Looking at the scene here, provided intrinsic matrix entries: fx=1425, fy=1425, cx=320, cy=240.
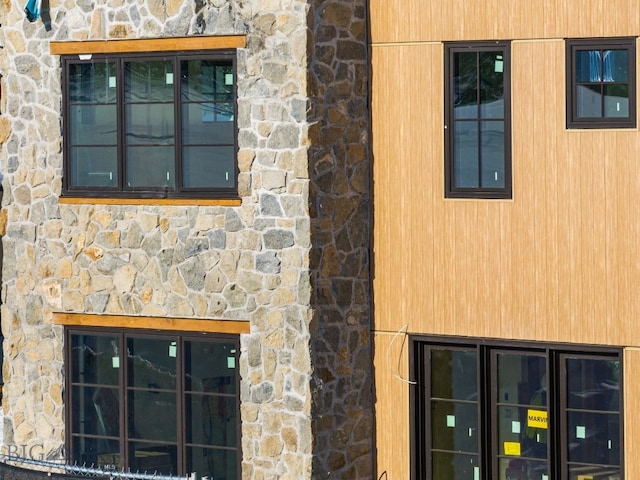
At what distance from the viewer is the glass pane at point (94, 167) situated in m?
15.4

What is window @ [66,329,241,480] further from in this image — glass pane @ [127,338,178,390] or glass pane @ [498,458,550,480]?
glass pane @ [498,458,550,480]

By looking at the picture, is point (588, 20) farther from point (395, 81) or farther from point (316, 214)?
point (316, 214)

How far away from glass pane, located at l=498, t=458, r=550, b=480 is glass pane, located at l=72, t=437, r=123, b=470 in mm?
4141

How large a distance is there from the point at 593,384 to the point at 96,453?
5477 millimetres

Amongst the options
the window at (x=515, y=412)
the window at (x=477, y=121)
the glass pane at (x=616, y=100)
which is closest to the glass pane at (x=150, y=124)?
the window at (x=477, y=121)

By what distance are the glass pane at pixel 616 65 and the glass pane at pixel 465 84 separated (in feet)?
4.36

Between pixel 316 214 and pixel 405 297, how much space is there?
131cm

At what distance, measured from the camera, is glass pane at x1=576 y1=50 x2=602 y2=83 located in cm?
1402

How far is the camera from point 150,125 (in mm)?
15188

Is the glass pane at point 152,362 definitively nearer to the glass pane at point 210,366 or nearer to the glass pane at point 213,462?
the glass pane at point 210,366

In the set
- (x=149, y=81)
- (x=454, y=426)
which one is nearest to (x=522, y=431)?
(x=454, y=426)

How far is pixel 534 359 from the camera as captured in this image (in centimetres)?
1443

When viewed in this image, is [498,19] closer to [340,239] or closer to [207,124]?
[340,239]

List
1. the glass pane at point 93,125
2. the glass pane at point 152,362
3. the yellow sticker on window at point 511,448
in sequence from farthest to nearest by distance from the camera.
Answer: the glass pane at point 93,125, the glass pane at point 152,362, the yellow sticker on window at point 511,448
